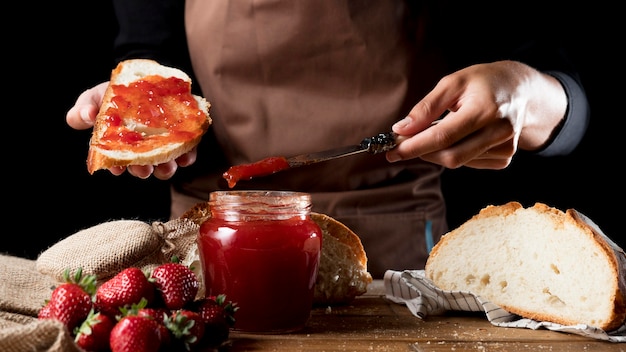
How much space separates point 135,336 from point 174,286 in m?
0.27

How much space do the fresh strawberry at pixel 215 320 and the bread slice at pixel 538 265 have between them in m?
0.88

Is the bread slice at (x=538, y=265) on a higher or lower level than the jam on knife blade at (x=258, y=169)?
lower

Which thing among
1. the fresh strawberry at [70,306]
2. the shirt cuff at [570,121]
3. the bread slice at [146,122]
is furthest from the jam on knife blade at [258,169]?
the shirt cuff at [570,121]

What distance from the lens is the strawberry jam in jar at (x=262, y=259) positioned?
6.22 feet

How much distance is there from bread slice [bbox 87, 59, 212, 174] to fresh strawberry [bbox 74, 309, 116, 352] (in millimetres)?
665

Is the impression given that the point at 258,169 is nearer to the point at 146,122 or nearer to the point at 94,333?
the point at 146,122

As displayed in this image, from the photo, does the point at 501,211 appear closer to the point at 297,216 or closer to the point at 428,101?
the point at 428,101

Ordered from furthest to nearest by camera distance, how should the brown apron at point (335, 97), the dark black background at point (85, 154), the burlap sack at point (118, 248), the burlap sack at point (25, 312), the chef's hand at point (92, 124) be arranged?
the dark black background at point (85, 154)
the brown apron at point (335, 97)
the chef's hand at point (92, 124)
the burlap sack at point (118, 248)
the burlap sack at point (25, 312)

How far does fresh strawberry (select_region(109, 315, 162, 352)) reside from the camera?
155cm

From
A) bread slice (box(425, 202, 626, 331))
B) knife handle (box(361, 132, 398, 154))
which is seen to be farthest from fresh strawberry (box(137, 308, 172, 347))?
bread slice (box(425, 202, 626, 331))

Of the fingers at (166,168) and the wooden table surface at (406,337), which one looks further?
the fingers at (166,168)

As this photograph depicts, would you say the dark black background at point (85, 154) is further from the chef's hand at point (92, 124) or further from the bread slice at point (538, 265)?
the bread slice at point (538, 265)

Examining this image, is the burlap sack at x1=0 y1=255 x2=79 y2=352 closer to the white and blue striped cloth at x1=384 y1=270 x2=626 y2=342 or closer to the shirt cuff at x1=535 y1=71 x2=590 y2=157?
the white and blue striped cloth at x1=384 y1=270 x2=626 y2=342

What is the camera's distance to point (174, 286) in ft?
5.93
